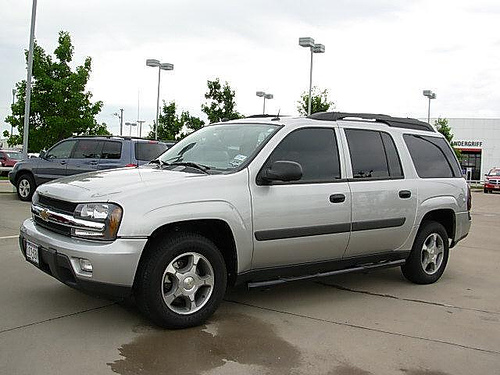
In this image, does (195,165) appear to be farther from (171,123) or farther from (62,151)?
(171,123)

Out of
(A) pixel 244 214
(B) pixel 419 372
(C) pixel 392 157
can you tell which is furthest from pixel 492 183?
(B) pixel 419 372

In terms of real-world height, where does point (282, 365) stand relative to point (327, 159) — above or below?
below

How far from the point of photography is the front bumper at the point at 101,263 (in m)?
4.31

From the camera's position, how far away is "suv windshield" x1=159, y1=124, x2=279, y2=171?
17.4 feet

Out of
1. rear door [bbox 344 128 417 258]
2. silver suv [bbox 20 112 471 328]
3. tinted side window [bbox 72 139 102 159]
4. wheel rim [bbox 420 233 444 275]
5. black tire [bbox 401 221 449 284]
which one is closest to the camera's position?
silver suv [bbox 20 112 471 328]

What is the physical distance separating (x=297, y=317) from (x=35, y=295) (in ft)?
8.04

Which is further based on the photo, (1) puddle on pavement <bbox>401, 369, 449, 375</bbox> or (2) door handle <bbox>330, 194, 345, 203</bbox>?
(2) door handle <bbox>330, 194, 345, 203</bbox>

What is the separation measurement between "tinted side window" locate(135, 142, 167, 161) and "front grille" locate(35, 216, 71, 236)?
8.69m

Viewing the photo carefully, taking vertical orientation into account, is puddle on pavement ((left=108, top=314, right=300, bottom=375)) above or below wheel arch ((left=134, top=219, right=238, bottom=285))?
below

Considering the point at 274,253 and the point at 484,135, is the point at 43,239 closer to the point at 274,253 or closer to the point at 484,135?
the point at 274,253

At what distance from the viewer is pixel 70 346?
13.9 ft

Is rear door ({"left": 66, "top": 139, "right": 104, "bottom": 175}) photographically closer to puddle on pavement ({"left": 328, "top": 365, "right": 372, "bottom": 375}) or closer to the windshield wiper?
the windshield wiper

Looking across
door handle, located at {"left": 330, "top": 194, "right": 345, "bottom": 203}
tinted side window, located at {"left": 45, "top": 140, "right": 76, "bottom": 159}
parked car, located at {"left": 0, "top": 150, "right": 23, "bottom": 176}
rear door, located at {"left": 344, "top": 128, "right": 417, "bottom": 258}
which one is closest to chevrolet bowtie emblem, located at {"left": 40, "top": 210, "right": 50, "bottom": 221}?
door handle, located at {"left": 330, "top": 194, "right": 345, "bottom": 203}

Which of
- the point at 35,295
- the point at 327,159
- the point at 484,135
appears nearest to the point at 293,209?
the point at 327,159
